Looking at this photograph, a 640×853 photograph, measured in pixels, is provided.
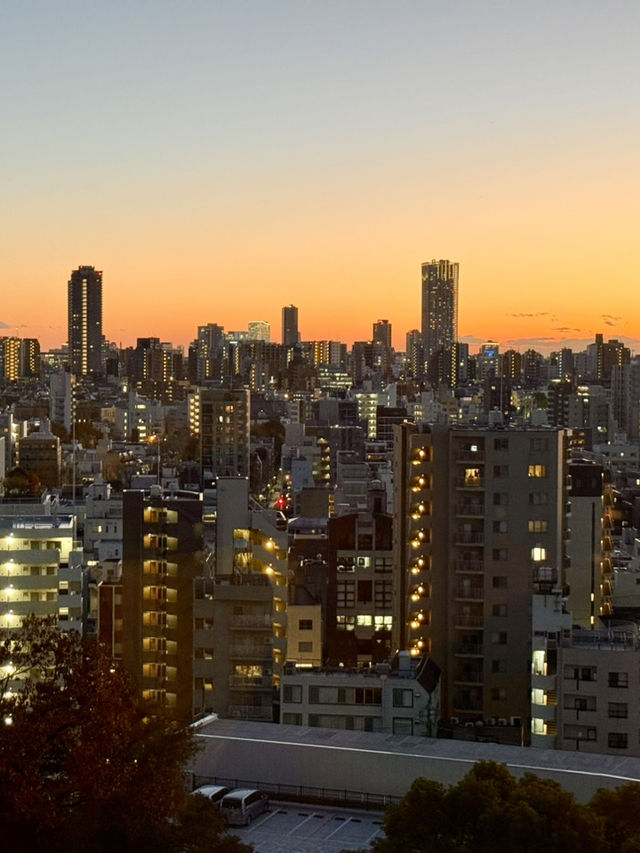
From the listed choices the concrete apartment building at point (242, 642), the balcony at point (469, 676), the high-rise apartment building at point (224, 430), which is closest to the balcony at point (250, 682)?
the concrete apartment building at point (242, 642)

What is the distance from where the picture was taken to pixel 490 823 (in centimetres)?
776

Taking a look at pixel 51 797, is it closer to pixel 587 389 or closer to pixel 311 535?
pixel 311 535

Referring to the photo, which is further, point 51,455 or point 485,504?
point 51,455

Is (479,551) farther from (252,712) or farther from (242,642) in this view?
(252,712)

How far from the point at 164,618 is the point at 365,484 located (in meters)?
19.2

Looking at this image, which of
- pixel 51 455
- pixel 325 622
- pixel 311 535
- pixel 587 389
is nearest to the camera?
pixel 325 622

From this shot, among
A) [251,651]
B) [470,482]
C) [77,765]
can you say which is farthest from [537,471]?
[77,765]

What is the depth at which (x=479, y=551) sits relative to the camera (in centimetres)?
1509

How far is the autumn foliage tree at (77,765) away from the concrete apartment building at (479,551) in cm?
727

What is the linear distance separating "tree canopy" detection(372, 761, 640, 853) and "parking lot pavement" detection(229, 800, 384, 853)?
1369 mm

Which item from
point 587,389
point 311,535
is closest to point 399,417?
point 587,389

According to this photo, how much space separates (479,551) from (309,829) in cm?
582

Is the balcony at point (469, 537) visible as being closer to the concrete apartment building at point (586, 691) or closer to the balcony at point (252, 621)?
the balcony at point (252, 621)

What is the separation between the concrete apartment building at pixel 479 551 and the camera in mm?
14719
